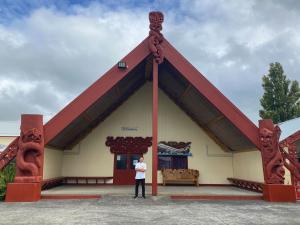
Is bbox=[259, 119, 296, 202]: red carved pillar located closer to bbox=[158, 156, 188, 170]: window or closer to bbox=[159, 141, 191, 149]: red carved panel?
bbox=[159, 141, 191, 149]: red carved panel

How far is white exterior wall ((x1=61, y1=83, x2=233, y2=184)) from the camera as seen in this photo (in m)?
14.5

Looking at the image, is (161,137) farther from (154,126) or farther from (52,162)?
(52,162)

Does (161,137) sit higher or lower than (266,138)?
higher

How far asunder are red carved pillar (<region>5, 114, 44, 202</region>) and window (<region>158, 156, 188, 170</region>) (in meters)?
7.19

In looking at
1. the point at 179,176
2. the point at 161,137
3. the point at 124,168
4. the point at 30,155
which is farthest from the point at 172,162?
the point at 30,155

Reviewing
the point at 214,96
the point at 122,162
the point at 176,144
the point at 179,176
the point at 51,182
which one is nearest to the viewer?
the point at 214,96

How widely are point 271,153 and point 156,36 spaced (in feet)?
19.6

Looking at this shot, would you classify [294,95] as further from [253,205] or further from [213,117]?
[253,205]

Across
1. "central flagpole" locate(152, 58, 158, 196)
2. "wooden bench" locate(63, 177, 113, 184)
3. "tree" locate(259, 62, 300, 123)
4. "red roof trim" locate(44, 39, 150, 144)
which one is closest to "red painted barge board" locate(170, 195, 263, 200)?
"central flagpole" locate(152, 58, 158, 196)

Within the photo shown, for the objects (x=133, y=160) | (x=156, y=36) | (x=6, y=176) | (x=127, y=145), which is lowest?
(x=6, y=176)

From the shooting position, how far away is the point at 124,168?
1460cm

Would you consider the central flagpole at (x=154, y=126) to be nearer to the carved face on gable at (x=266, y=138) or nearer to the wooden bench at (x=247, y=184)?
the carved face on gable at (x=266, y=138)

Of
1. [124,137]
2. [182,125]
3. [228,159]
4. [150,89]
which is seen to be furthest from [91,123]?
[228,159]

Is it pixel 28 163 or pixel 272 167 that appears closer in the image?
pixel 28 163
